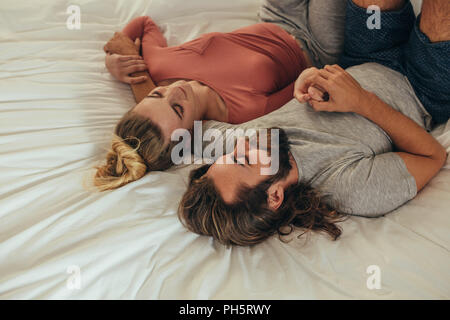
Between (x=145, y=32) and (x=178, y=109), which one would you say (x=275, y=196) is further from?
(x=145, y=32)

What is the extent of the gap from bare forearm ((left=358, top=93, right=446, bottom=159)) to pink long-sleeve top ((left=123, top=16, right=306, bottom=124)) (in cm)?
32

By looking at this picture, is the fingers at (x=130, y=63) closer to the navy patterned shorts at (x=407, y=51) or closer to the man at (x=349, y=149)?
the man at (x=349, y=149)

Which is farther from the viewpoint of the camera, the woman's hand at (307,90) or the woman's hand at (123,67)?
the woman's hand at (123,67)

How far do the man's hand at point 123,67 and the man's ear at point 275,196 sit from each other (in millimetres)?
653

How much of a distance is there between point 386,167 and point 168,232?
56cm

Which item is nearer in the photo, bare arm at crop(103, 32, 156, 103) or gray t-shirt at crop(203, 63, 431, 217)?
gray t-shirt at crop(203, 63, 431, 217)

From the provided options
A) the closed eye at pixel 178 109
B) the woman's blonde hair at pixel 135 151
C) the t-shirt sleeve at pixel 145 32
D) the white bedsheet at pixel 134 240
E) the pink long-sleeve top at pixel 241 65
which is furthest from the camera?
the t-shirt sleeve at pixel 145 32

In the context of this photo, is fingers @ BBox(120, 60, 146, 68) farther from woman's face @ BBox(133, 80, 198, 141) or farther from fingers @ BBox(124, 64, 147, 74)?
woman's face @ BBox(133, 80, 198, 141)

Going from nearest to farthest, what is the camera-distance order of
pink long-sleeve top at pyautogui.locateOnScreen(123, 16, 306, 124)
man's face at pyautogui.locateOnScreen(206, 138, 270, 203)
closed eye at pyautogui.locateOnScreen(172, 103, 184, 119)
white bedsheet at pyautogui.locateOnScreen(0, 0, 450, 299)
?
white bedsheet at pyautogui.locateOnScreen(0, 0, 450, 299) < man's face at pyautogui.locateOnScreen(206, 138, 270, 203) < closed eye at pyautogui.locateOnScreen(172, 103, 184, 119) < pink long-sleeve top at pyautogui.locateOnScreen(123, 16, 306, 124)

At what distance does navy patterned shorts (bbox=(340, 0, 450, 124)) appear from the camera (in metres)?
0.99

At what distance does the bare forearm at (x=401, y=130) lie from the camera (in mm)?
917

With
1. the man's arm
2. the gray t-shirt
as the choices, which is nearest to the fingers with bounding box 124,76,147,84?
the gray t-shirt

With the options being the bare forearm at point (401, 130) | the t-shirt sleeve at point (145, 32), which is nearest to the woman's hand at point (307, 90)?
the bare forearm at point (401, 130)
